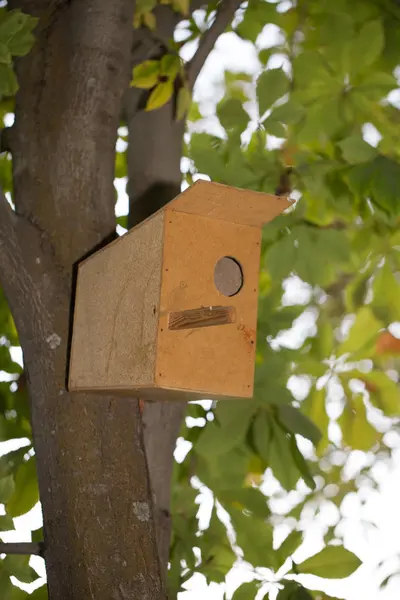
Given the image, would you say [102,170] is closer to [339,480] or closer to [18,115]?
[18,115]

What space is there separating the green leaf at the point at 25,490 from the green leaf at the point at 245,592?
0.39 m

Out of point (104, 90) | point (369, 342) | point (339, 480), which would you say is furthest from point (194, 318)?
point (339, 480)

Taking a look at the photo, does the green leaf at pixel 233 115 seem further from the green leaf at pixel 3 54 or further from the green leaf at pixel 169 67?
the green leaf at pixel 3 54

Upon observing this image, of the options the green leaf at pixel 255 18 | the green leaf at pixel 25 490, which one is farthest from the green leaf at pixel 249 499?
the green leaf at pixel 255 18

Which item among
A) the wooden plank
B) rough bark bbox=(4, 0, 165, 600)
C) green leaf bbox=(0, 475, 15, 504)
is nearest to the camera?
the wooden plank

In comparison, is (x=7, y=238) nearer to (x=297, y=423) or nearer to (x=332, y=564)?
(x=297, y=423)

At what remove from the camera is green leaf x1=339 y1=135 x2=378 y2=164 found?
116 centimetres

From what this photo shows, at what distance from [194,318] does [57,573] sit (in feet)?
1.43

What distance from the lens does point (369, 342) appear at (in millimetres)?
1345

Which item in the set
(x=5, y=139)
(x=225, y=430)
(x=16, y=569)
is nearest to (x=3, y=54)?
(x=5, y=139)

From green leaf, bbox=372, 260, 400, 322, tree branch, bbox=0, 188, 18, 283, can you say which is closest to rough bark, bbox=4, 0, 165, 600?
tree branch, bbox=0, 188, 18, 283

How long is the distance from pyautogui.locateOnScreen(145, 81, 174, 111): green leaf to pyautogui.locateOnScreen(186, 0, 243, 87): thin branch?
0.08m

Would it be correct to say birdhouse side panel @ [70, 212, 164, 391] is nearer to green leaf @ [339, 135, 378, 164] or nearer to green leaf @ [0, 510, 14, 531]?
green leaf @ [0, 510, 14, 531]

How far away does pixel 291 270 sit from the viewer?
1277mm
